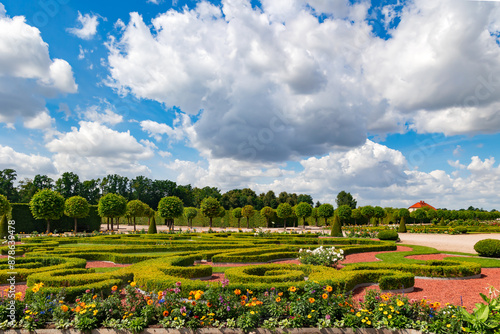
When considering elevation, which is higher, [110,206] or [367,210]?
[110,206]

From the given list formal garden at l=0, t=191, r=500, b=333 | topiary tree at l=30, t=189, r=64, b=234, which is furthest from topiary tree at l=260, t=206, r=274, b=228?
formal garden at l=0, t=191, r=500, b=333

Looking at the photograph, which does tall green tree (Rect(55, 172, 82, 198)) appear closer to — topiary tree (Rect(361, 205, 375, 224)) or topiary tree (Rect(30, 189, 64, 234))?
topiary tree (Rect(30, 189, 64, 234))

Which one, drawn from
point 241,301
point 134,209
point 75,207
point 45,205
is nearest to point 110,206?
point 75,207

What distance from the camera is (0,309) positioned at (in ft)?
18.9

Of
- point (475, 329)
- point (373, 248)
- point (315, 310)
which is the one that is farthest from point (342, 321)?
point (373, 248)

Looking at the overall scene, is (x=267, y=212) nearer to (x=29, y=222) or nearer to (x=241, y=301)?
(x=29, y=222)

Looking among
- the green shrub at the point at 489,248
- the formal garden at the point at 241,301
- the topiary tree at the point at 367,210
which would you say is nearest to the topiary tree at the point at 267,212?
the topiary tree at the point at 367,210

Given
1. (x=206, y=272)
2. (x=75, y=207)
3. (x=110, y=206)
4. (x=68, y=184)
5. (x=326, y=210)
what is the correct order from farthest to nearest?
(x=68, y=184)
(x=326, y=210)
(x=110, y=206)
(x=75, y=207)
(x=206, y=272)

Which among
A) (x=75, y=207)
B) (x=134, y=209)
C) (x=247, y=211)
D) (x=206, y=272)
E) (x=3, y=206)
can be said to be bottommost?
(x=206, y=272)

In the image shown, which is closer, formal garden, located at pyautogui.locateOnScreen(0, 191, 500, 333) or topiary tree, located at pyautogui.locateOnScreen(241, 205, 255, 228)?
formal garden, located at pyautogui.locateOnScreen(0, 191, 500, 333)

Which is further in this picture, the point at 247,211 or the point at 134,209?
the point at 247,211

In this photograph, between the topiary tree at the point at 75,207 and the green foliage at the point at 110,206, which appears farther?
the green foliage at the point at 110,206

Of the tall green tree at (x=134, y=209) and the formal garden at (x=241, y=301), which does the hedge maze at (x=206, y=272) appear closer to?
the formal garden at (x=241, y=301)

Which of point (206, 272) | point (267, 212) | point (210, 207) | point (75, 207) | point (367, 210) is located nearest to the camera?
point (206, 272)
